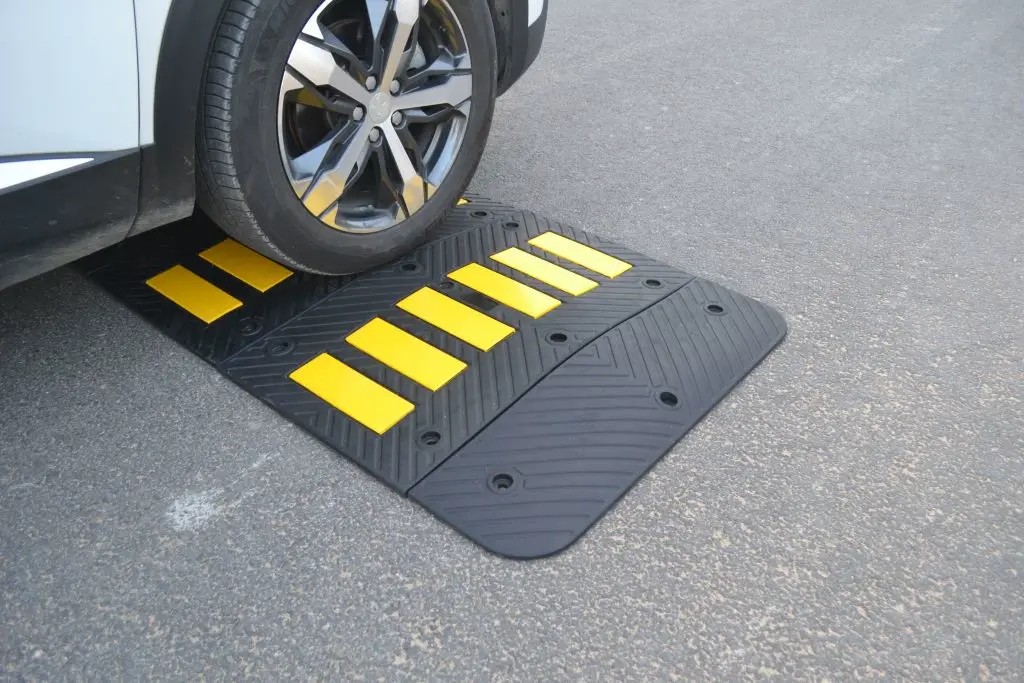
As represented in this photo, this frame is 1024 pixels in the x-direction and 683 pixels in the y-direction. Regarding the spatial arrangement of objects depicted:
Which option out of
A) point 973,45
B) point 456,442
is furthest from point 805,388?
point 973,45

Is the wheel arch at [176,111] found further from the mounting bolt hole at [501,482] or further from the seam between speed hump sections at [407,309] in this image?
the mounting bolt hole at [501,482]

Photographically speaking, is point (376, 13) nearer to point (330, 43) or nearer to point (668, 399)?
point (330, 43)

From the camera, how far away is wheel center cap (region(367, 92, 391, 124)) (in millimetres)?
2176

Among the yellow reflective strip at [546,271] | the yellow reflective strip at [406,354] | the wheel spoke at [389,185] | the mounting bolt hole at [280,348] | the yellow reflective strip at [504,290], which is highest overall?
the wheel spoke at [389,185]

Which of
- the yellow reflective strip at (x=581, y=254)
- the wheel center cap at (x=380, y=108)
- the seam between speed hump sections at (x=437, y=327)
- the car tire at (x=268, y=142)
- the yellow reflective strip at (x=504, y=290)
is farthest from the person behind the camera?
the yellow reflective strip at (x=581, y=254)

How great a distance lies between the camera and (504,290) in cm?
248

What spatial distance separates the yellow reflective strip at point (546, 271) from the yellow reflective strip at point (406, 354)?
0.48m

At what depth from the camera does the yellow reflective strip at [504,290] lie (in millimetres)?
2410

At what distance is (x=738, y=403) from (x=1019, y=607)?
2.45 feet

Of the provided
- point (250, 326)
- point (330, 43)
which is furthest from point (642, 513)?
point (330, 43)

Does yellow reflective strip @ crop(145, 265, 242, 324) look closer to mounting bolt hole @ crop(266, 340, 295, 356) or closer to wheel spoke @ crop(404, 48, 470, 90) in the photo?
mounting bolt hole @ crop(266, 340, 295, 356)

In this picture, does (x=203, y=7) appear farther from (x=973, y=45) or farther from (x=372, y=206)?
(x=973, y=45)

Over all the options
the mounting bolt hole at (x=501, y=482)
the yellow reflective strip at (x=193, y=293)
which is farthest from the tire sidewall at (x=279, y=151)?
the mounting bolt hole at (x=501, y=482)

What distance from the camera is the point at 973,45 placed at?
15.8 feet
